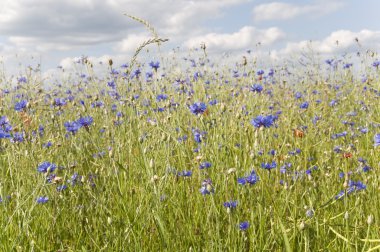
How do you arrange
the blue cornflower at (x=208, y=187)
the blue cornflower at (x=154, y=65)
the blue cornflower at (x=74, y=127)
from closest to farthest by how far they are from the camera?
the blue cornflower at (x=208, y=187) → the blue cornflower at (x=74, y=127) → the blue cornflower at (x=154, y=65)

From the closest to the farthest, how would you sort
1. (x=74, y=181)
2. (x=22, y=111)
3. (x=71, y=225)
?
(x=71, y=225) < (x=74, y=181) < (x=22, y=111)

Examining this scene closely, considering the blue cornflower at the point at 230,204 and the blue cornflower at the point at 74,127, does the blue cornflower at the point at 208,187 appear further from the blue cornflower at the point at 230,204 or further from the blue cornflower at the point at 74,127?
the blue cornflower at the point at 74,127

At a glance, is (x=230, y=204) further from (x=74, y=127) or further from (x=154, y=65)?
(x=154, y=65)

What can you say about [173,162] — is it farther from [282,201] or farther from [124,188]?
[282,201]

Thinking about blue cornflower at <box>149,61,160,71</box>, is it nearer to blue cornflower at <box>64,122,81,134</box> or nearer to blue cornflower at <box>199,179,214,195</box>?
blue cornflower at <box>64,122,81,134</box>

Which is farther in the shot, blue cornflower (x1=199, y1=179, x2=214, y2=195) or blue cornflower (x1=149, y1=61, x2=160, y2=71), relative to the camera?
blue cornflower (x1=149, y1=61, x2=160, y2=71)

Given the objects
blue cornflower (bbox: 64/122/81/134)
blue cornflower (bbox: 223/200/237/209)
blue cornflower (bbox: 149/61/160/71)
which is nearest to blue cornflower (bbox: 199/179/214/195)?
blue cornflower (bbox: 223/200/237/209)

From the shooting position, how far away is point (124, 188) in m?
2.48

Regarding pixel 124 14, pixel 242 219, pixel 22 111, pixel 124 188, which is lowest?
pixel 242 219

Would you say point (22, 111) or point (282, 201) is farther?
point (22, 111)

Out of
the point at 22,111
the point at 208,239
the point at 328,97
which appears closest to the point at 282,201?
the point at 208,239

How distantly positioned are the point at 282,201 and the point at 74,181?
1294 millimetres

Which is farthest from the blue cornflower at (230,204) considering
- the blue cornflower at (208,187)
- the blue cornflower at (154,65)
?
the blue cornflower at (154,65)

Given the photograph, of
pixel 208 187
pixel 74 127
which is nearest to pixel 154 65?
pixel 74 127
